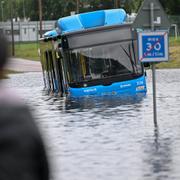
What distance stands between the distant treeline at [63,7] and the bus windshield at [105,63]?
68.8 metres

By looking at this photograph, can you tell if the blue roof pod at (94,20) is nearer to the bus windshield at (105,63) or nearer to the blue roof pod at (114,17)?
the blue roof pod at (114,17)

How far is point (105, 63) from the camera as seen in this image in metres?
24.2

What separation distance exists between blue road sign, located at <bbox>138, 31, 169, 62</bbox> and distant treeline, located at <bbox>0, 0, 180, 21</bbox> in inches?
3073

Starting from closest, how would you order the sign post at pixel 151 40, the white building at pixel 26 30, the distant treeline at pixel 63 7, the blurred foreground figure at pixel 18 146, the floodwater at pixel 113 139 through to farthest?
the blurred foreground figure at pixel 18 146
the floodwater at pixel 113 139
the sign post at pixel 151 40
the distant treeline at pixel 63 7
the white building at pixel 26 30

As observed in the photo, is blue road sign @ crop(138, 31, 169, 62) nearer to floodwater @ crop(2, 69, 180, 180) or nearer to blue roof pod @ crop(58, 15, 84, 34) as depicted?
floodwater @ crop(2, 69, 180, 180)

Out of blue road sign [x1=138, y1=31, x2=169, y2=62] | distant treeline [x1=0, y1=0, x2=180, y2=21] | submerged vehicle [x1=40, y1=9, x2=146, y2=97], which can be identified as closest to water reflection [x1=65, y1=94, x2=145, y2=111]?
submerged vehicle [x1=40, y1=9, x2=146, y2=97]

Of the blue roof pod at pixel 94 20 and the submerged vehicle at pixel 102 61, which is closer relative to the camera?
the submerged vehicle at pixel 102 61

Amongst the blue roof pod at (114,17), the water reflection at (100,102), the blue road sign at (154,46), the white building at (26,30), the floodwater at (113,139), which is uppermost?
the blue roof pod at (114,17)

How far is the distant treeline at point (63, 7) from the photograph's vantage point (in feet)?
322

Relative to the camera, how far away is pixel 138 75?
954 inches

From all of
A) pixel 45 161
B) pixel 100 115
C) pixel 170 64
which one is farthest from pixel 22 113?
pixel 170 64

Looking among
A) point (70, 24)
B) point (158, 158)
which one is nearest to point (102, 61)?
point (70, 24)

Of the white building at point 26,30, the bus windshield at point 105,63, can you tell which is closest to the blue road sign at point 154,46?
the bus windshield at point 105,63

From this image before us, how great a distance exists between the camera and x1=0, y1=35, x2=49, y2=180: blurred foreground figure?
2826mm
